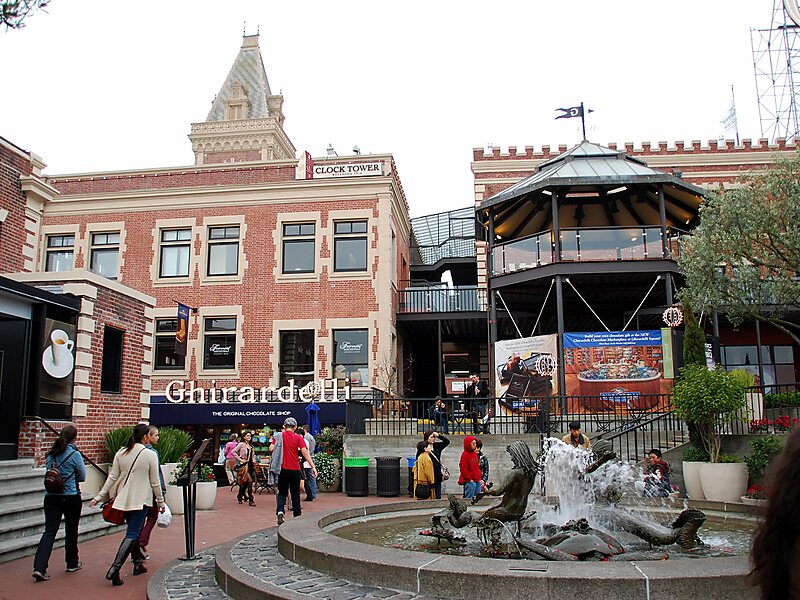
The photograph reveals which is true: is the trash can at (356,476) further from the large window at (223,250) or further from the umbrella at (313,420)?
the large window at (223,250)

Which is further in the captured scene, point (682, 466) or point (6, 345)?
point (682, 466)

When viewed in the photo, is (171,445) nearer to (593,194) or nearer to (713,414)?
(713,414)

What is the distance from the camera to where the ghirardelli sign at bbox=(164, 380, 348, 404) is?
21.8 meters

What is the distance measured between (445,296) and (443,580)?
21829mm

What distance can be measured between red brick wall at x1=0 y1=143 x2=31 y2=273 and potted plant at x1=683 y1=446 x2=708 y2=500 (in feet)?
49.8

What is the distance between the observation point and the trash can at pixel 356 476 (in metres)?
16.5

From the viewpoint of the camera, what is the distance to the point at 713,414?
13.1 meters

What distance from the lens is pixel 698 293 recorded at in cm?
1739

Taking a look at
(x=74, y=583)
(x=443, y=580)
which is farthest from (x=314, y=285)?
(x=443, y=580)

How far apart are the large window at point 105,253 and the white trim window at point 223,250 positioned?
3791 mm

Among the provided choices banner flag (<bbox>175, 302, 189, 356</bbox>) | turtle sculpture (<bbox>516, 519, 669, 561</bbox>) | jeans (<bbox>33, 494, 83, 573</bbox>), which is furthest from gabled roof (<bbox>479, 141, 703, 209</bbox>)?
jeans (<bbox>33, 494, 83, 573</bbox>)

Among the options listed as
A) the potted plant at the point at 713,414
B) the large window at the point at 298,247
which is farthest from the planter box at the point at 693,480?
the large window at the point at 298,247

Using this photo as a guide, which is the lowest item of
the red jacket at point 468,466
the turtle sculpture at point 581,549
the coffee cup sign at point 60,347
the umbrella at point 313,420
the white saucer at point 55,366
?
the turtle sculpture at point 581,549

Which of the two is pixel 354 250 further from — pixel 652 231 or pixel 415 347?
pixel 652 231
